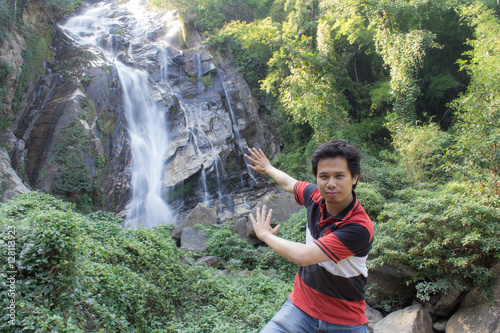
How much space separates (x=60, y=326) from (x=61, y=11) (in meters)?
18.8

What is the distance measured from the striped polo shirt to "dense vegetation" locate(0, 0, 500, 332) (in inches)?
73.6

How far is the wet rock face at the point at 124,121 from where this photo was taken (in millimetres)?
11211

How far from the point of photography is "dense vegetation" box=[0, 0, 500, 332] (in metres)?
2.66

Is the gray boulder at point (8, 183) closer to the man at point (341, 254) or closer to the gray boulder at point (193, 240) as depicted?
the gray boulder at point (193, 240)

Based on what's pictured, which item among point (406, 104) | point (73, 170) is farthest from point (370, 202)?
point (73, 170)

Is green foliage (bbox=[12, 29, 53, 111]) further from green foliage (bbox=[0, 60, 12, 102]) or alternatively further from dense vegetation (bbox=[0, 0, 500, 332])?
green foliage (bbox=[0, 60, 12, 102])

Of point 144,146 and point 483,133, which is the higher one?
point 144,146

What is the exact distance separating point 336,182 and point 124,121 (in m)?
13.7

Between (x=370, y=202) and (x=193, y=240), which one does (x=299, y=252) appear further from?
(x=193, y=240)

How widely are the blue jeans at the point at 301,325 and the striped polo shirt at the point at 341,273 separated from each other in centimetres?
3

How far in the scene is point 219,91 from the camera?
17.8 metres

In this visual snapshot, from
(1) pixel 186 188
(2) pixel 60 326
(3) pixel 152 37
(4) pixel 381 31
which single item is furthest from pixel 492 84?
(3) pixel 152 37

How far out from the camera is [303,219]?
700cm

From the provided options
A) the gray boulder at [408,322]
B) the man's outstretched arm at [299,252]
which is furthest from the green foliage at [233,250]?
the man's outstretched arm at [299,252]
